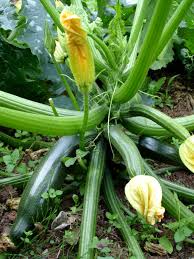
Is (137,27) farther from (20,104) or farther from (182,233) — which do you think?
(182,233)

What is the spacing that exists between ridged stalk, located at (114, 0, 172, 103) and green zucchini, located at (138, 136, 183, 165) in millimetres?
238

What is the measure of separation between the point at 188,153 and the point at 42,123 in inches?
19.4

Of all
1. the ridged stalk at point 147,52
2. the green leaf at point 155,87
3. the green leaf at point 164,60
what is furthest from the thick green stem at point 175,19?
the green leaf at point 164,60

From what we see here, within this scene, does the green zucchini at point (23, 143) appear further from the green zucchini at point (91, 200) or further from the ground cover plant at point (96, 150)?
the green zucchini at point (91, 200)

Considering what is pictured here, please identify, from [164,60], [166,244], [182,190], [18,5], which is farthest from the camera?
[164,60]

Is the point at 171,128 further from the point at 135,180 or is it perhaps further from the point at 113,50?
the point at 113,50

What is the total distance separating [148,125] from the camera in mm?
2207

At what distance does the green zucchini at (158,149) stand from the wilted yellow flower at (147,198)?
0.58 meters

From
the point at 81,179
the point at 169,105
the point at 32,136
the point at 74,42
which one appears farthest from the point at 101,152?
the point at 169,105

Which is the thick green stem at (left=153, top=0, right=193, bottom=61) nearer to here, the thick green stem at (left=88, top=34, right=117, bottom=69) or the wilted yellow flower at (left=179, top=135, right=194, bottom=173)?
the thick green stem at (left=88, top=34, right=117, bottom=69)

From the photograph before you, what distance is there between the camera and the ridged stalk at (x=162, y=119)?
1905mm

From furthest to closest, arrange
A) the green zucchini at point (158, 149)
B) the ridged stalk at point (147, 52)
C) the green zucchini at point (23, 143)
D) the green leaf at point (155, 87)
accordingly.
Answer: the green leaf at point (155, 87) < the green zucchini at point (23, 143) < the green zucchini at point (158, 149) < the ridged stalk at point (147, 52)

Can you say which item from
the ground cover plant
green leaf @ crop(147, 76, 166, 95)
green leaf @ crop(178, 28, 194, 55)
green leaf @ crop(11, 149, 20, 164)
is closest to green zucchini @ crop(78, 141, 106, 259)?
the ground cover plant

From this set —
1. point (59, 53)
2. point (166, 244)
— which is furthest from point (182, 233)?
point (59, 53)
